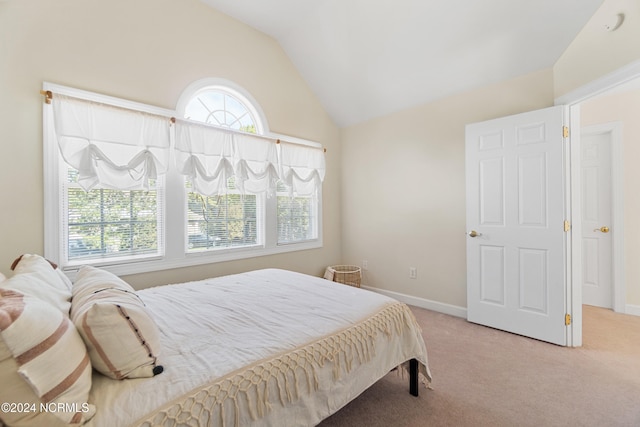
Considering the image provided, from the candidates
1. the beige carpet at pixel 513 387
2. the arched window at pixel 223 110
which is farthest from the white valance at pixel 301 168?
the beige carpet at pixel 513 387

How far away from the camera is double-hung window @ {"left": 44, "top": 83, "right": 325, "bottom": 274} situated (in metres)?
2.17

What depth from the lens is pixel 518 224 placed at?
8.91 ft

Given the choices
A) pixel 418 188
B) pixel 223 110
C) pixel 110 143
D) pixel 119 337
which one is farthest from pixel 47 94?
pixel 418 188

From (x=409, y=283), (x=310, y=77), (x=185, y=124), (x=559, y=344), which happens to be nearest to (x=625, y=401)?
(x=559, y=344)

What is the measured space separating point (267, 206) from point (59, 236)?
1.94m

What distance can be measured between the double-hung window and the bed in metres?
0.75

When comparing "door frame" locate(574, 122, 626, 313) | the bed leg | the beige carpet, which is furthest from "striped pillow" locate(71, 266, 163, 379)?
"door frame" locate(574, 122, 626, 313)

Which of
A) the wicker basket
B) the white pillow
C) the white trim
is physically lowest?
the wicker basket

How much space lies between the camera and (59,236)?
215 centimetres

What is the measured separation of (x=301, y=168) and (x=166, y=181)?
1.69 metres

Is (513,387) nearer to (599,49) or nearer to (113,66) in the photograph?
(599,49)

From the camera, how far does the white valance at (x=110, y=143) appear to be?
2125 mm

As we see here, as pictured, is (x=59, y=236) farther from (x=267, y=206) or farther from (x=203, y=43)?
(x=203, y=43)

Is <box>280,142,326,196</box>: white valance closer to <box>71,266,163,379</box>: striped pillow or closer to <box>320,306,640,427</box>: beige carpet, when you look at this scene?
<box>320,306,640,427</box>: beige carpet
